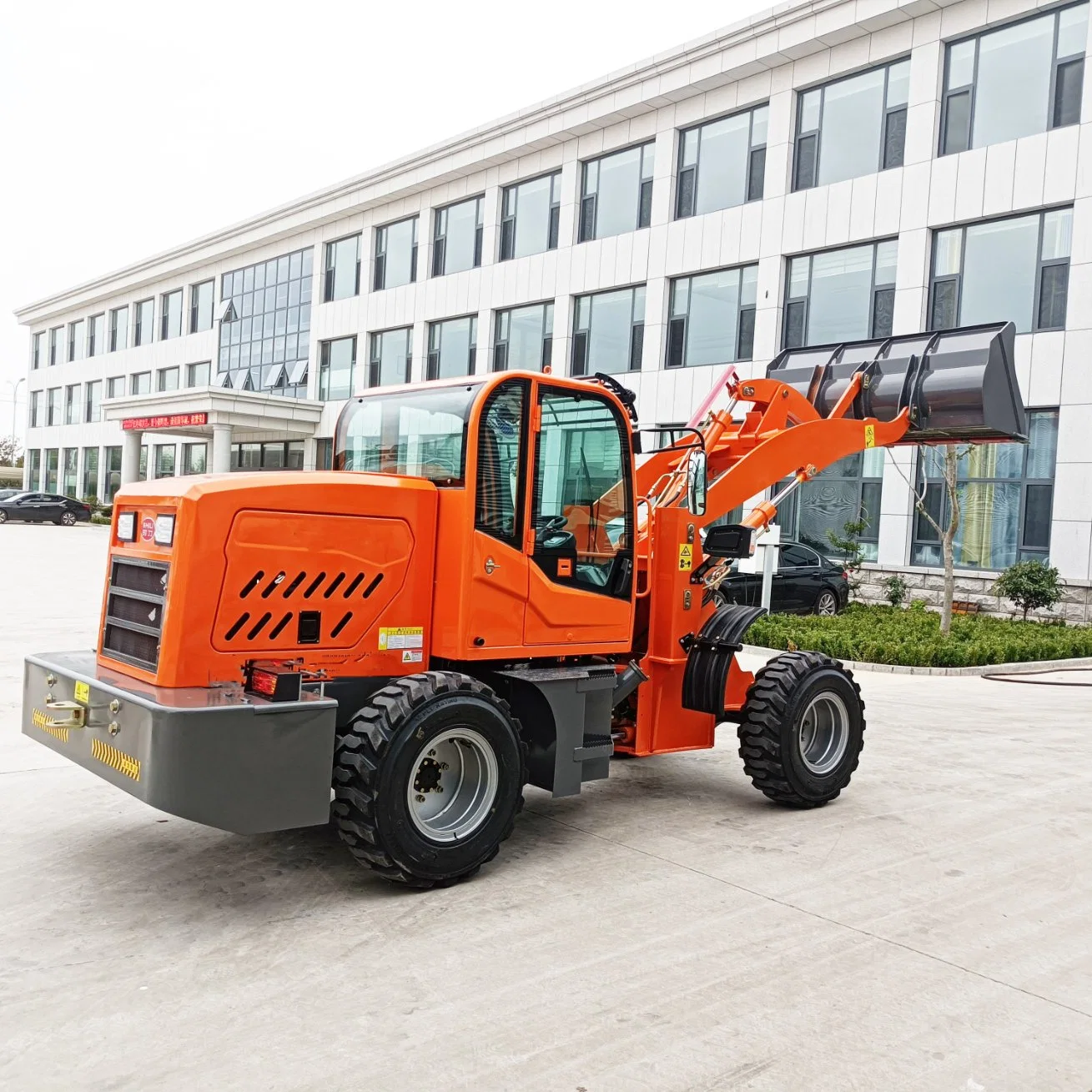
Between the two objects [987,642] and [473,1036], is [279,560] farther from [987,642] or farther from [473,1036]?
[987,642]

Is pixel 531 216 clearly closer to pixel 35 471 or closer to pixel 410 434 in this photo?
pixel 410 434

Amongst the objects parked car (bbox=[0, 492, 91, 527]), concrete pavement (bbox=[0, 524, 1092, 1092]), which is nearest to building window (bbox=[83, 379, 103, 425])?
parked car (bbox=[0, 492, 91, 527])

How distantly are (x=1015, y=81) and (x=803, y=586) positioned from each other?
35.0ft

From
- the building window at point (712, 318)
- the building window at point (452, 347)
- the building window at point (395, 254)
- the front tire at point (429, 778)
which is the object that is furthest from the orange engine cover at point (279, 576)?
the building window at point (395, 254)

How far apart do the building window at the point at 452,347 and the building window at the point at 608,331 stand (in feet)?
15.6

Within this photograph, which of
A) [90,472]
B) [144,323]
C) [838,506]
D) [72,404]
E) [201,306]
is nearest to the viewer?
[838,506]

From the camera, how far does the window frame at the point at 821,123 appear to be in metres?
22.9

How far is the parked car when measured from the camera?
46312mm

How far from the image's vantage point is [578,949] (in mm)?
4836

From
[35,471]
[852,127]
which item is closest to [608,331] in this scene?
[852,127]

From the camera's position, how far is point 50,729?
18.9 feet

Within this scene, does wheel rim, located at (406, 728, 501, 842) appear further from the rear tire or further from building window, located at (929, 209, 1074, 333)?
building window, located at (929, 209, 1074, 333)

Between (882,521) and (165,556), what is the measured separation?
19.1m

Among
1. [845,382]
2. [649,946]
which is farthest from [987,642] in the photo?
[649,946]
